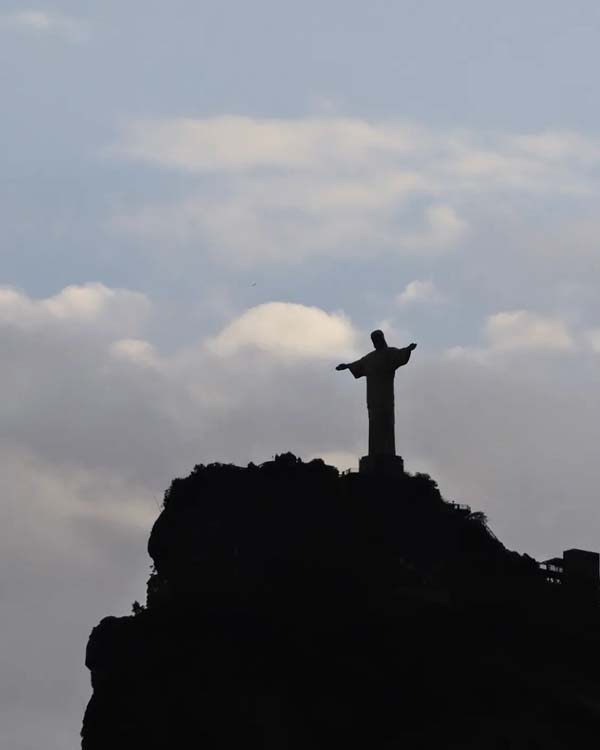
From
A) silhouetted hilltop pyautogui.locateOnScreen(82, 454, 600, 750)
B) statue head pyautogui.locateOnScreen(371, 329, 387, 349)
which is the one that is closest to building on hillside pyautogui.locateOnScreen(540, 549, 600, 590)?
silhouetted hilltop pyautogui.locateOnScreen(82, 454, 600, 750)

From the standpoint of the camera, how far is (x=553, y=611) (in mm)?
58094

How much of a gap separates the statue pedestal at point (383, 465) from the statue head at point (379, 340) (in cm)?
341

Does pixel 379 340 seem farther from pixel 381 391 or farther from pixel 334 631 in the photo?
pixel 334 631

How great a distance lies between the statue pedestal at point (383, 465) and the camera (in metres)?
60.3

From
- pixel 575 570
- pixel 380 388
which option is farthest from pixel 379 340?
pixel 575 570

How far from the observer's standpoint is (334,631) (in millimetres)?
55344

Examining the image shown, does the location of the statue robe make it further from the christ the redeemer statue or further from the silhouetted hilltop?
the silhouetted hilltop

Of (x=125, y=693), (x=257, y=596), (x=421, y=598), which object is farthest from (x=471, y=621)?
(x=125, y=693)

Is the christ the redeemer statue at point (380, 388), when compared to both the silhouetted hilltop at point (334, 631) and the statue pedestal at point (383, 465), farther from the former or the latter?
the silhouetted hilltop at point (334, 631)

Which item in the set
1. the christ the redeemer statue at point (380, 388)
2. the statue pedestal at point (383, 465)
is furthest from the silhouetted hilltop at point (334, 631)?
the christ the redeemer statue at point (380, 388)

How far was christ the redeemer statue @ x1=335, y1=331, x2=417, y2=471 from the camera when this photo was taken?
61.2 meters

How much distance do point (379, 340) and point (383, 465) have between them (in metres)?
3.96

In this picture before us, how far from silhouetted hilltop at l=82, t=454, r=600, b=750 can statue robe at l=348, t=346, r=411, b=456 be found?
5.35ft

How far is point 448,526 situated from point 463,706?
6426 millimetres
